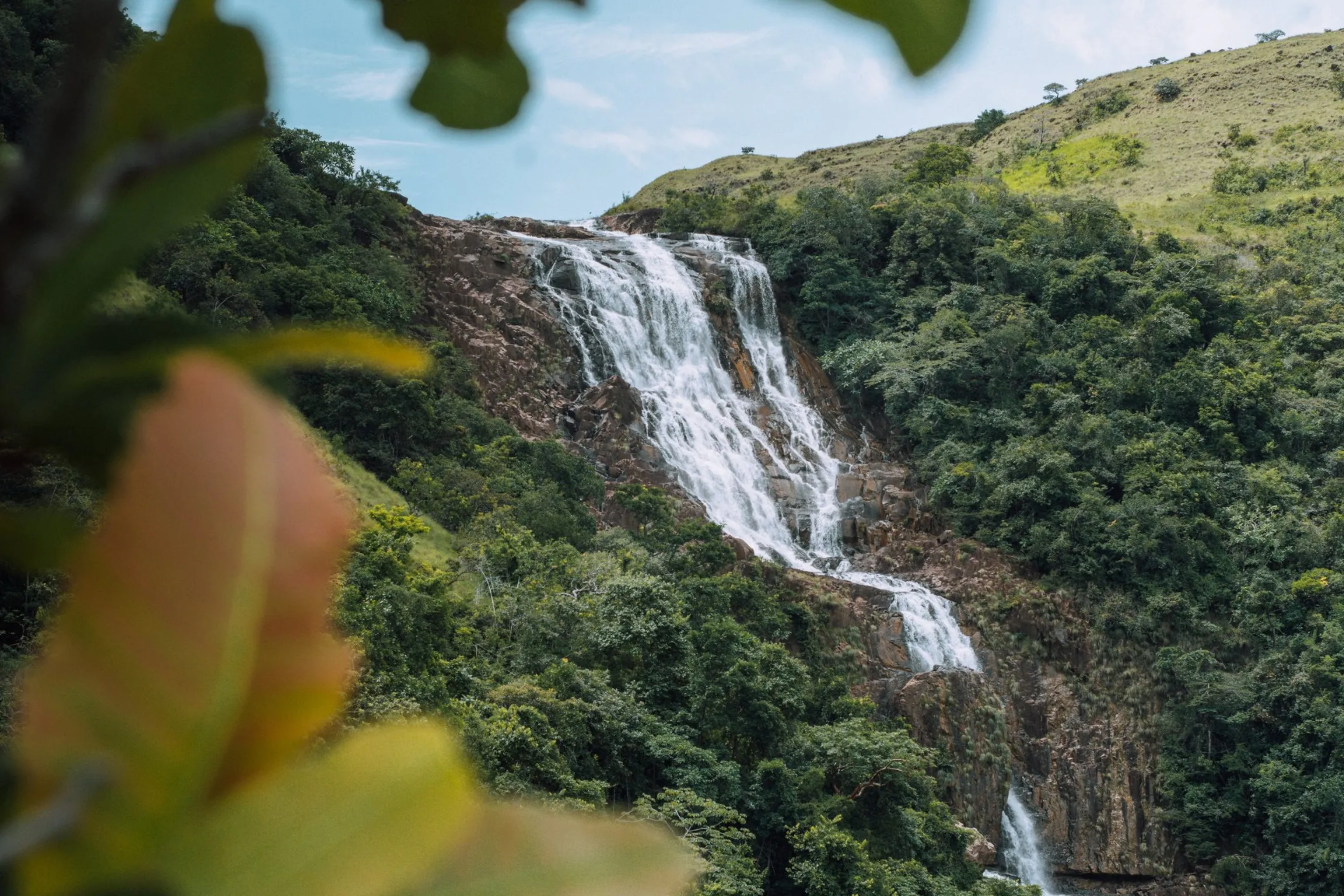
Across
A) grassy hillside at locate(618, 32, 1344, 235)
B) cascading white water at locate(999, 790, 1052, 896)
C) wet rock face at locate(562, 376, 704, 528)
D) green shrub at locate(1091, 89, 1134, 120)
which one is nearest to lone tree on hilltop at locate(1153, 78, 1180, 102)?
grassy hillside at locate(618, 32, 1344, 235)

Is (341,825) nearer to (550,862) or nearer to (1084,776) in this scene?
(550,862)

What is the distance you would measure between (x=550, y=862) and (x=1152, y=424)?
54.7ft

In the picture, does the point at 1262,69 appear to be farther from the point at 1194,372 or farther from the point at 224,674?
the point at 224,674

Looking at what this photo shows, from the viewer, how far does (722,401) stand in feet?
51.1

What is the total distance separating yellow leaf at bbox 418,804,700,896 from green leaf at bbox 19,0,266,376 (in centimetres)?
9

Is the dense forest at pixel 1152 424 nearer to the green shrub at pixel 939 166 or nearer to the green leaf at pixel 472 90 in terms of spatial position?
the green shrub at pixel 939 166

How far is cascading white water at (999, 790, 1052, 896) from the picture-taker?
11320 mm

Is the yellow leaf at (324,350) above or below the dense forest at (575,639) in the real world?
above

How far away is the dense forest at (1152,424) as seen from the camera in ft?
39.0

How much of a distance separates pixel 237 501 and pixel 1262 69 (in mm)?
35414

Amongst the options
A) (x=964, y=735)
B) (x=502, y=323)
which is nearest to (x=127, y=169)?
(x=964, y=735)

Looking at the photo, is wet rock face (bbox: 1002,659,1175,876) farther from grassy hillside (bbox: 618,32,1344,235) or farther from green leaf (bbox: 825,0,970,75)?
grassy hillside (bbox: 618,32,1344,235)

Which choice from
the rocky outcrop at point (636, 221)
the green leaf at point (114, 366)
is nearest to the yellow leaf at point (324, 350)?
the green leaf at point (114, 366)

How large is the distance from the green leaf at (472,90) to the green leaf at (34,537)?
0.18 m
